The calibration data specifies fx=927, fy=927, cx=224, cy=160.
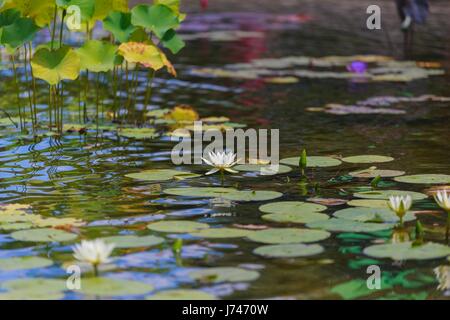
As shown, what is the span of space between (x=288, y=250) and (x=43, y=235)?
816 mm

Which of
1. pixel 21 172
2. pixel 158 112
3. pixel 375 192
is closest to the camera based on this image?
pixel 375 192

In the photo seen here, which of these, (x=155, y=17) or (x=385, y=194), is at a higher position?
(x=155, y=17)

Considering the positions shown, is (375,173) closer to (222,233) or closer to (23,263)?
(222,233)

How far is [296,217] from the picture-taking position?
10.8 feet

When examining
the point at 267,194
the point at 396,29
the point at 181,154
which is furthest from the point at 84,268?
the point at 396,29

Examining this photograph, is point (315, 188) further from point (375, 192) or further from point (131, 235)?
point (131, 235)

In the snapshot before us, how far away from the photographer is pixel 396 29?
9.86 meters

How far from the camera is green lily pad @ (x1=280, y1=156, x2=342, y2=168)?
4.19 metres

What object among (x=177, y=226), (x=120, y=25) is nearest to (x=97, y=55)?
(x=120, y=25)

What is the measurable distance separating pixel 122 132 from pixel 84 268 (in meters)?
2.21

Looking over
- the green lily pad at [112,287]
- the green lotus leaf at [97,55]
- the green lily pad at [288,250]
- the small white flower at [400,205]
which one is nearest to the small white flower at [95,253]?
the green lily pad at [112,287]

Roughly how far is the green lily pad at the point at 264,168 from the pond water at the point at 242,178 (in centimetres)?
6

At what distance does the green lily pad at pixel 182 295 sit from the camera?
2.55 meters

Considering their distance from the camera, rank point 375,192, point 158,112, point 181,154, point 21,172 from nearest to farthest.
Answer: point 375,192 → point 21,172 → point 181,154 → point 158,112
